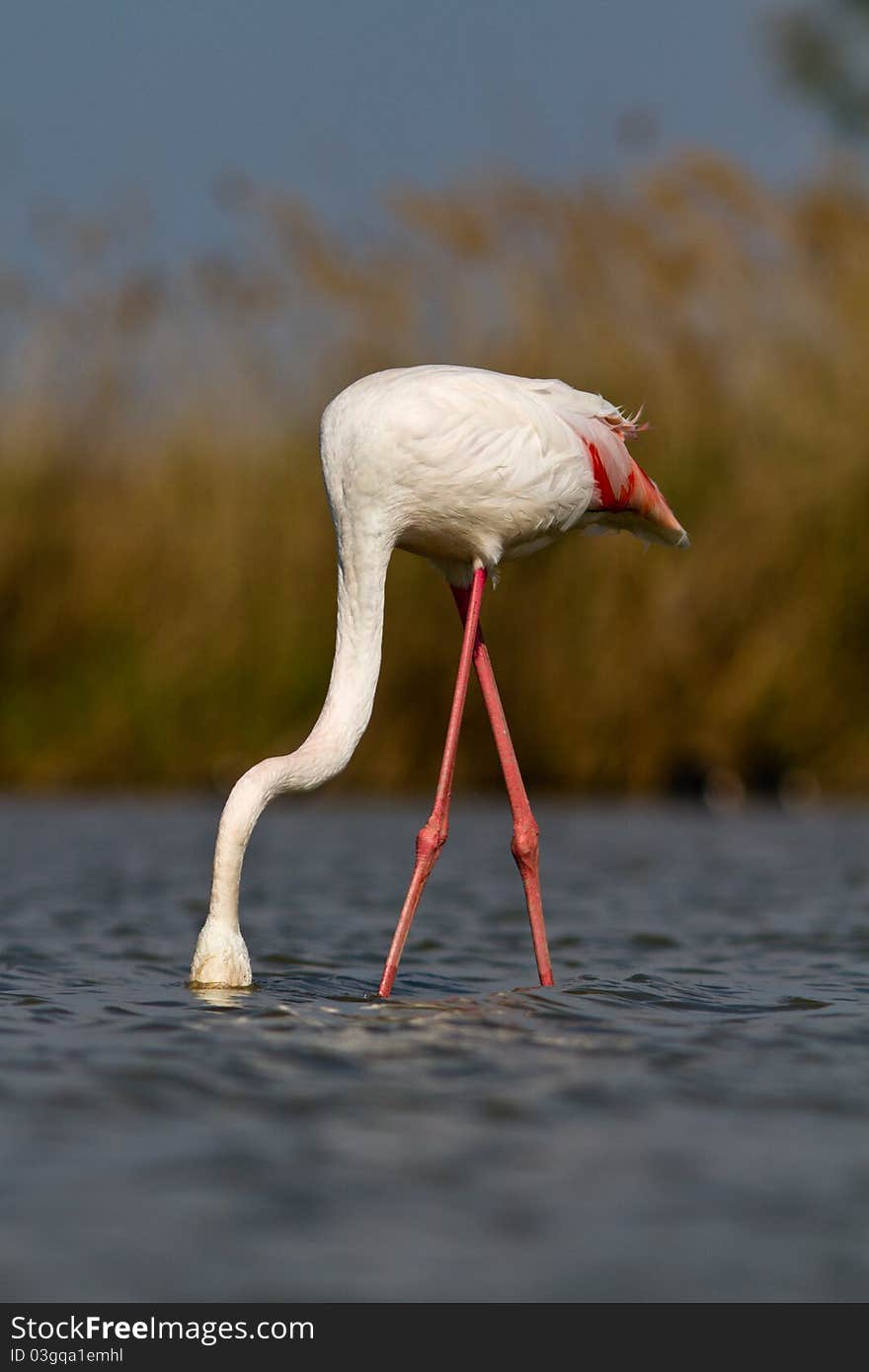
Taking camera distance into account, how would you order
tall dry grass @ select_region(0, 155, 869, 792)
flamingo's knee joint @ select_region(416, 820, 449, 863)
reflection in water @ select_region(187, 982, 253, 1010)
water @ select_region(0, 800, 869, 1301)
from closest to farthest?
water @ select_region(0, 800, 869, 1301) → reflection in water @ select_region(187, 982, 253, 1010) → flamingo's knee joint @ select_region(416, 820, 449, 863) → tall dry grass @ select_region(0, 155, 869, 792)

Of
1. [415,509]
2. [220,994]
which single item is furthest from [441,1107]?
[415,509]

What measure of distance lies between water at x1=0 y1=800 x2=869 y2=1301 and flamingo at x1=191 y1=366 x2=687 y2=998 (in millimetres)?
352

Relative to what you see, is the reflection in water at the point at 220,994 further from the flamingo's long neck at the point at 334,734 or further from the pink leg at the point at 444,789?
the pink leg at the point at 444,789

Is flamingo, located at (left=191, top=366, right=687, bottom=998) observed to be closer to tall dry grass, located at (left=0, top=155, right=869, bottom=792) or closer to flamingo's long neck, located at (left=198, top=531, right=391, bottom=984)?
flamingo's long neck, located at (left=198, top=531, right=391, bottom=984)

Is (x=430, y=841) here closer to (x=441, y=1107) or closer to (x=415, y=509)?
(x=415, y=509)

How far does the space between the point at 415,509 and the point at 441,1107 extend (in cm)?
242

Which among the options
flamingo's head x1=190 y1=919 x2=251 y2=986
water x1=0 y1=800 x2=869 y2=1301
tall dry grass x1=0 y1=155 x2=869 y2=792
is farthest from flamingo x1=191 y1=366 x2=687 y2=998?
tall dry grass x1=0 y1=155 x2=869 y2=792

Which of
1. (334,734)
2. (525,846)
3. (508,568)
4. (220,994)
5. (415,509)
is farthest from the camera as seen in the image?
(508,568)

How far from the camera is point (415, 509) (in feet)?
21.1

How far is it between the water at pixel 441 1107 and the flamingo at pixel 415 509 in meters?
0.35

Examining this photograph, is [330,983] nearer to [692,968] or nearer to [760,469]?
[692,968]

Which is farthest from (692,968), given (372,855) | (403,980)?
(372,855)

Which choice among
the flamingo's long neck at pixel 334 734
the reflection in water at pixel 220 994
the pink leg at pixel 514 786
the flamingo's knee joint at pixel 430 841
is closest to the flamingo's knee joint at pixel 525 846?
the pink leg at pixel 514 786

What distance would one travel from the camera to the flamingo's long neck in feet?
19.8
